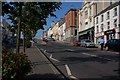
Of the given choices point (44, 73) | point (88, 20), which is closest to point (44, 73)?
point (44, 73)

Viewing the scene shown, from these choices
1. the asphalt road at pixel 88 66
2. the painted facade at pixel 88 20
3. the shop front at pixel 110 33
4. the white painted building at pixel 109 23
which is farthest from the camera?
the painted facade at pixel 88 20

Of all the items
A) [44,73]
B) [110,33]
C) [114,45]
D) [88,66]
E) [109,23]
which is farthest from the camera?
[109,23]

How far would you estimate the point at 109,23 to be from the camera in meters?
54.3

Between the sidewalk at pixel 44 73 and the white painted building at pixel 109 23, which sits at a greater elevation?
the white painted building at pixel 109 23

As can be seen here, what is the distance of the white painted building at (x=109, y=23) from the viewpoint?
49.7 m

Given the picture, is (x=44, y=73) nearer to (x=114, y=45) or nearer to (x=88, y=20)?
(x=114, y=45)

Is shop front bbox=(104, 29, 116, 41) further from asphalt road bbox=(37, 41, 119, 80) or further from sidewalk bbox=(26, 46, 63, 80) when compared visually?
sidewalk bbox=(26, 46, 63, 80)

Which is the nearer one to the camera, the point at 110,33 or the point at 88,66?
the point at 88,66

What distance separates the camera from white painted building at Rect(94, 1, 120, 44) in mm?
49691

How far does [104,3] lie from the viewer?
68.8 meters

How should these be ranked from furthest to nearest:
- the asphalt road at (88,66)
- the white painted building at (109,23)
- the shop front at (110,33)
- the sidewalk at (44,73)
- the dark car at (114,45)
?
1. the shop front at (110,33)
2. the white painted building at (109,23)
3. the dark car at (114,45)
4. the asphalt road at (88,66)
5. the sidewalk at (44,73)

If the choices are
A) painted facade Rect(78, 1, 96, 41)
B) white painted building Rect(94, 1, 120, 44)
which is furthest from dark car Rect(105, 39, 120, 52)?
painted facade Rect(78, 1, 96, 41)

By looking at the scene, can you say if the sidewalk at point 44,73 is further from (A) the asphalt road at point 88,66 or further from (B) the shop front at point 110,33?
(B) the shop front at point 110,33

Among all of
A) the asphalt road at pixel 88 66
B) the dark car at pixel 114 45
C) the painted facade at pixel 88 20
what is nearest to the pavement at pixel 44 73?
the asphalt road at pixel 88 66
